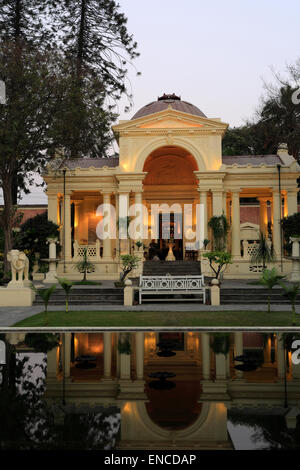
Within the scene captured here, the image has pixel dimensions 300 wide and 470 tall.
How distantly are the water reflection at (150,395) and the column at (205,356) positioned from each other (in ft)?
0.06

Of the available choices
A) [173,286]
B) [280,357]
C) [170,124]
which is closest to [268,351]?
[280,357]

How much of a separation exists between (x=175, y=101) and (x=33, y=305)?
1854cm

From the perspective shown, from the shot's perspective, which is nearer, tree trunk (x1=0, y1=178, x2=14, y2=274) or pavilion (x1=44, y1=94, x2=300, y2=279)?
tree trunk (x1=0, y1=178, x2=14, y2=274)

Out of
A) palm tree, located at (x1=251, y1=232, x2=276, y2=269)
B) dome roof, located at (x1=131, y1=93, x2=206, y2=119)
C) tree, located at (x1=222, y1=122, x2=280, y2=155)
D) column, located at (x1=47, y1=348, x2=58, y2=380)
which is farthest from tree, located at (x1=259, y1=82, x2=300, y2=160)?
column, located at (x1=47, y1=348, x2=58, y2=380)

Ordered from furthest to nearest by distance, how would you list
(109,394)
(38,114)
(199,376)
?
(38,114) < (199,376) < (109,394)

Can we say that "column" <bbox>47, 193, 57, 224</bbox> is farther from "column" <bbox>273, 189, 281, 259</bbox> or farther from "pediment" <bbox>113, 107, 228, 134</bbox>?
"column" <bbox>273, 189, 281, 259</bbox>

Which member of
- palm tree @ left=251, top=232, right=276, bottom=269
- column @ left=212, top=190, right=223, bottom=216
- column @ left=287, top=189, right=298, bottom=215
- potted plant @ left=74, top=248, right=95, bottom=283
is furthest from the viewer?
column @ left=287, top=189, right=298, bottom=215

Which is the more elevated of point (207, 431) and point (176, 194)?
point (176, 194)

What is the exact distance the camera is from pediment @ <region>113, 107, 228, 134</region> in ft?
76.1

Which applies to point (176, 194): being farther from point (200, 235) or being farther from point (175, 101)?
point (175, 101)

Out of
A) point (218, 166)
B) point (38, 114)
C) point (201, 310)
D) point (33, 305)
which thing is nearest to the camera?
point (201, 310)

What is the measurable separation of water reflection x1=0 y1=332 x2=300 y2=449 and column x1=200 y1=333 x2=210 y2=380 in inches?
0.8

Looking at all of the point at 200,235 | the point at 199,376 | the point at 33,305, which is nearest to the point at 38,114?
the point at 33,305
